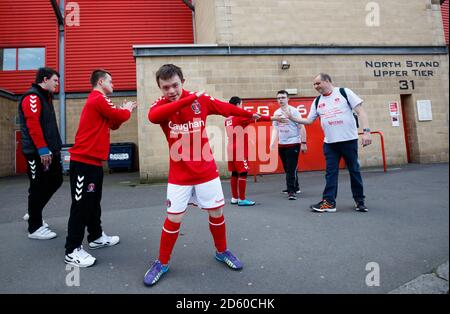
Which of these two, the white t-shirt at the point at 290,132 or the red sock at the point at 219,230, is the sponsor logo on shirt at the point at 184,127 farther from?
the white t-shirt at the point at 290,132

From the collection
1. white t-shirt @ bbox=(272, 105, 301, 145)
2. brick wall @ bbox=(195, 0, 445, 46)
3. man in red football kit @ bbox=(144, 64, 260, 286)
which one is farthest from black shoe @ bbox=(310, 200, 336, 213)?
brick wall @ bbox=(195, 0, 445, 46)

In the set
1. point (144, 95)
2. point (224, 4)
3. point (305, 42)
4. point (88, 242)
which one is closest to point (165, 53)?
point (144, 95)

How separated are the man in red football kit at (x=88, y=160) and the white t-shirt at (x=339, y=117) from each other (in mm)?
2908

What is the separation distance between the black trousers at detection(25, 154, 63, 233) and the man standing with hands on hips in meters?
3.28

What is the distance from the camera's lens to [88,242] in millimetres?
3100

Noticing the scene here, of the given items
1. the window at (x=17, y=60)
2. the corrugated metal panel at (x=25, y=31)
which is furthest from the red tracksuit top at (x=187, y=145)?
the window at (x=17, y=60)

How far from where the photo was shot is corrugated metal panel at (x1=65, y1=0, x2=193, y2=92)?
A: 43.4 feet

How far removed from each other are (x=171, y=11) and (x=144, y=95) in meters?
7.86

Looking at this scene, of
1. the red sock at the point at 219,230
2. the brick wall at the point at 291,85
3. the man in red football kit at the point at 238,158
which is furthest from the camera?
the brick wall at the point at 291,85

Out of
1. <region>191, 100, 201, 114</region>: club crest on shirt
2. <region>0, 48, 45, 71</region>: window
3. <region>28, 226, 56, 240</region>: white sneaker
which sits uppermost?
<region>0, 48, 45, 71</region>: window

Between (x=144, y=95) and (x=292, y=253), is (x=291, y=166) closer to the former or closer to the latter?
(x=292, y=253)

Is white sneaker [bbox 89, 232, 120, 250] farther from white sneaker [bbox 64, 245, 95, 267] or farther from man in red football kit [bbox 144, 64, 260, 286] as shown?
man in red football kit [bbox 144, 64, 260, 286]

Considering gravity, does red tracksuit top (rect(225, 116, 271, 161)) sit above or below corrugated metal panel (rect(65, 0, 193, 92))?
below

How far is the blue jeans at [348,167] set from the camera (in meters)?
4.07
